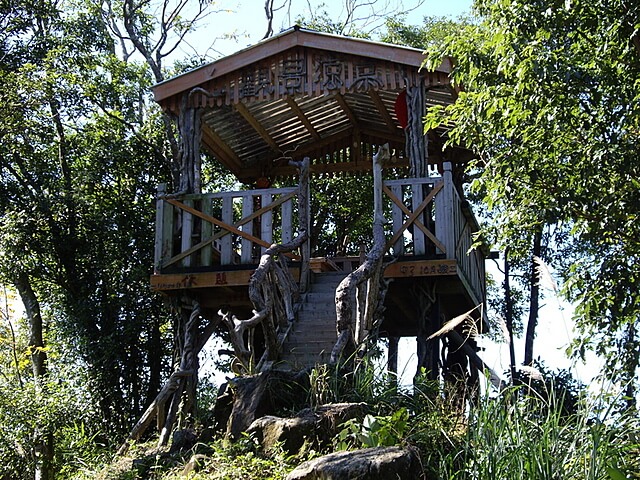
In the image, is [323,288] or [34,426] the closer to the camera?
[323,288]

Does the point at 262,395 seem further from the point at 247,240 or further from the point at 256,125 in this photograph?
the point at 256,125

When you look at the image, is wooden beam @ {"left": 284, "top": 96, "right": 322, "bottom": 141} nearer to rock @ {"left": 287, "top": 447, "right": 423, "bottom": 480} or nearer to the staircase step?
the staircase step

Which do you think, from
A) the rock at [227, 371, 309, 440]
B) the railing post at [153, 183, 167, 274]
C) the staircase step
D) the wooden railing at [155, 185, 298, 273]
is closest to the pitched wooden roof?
the railing post at [153, 183, 167, 274]

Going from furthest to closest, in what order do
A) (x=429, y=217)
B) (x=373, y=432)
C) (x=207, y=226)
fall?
(x=207, y=226) < (x=429, y=217) < (x=373, y=432)

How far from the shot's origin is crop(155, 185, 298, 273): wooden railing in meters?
10.6

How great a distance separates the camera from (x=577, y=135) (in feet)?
26.3

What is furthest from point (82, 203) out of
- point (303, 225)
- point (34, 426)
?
point (303, 225)

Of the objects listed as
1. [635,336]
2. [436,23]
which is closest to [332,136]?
[436,23]

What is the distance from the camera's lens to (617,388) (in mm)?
4867

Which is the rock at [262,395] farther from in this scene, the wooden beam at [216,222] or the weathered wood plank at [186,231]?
the weathered wood plank at [186,231]

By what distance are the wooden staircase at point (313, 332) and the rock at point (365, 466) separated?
104 inches

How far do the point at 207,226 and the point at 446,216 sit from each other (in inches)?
110

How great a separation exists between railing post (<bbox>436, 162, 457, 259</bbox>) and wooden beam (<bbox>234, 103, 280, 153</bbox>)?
2807mm

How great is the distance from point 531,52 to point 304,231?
3.75 meters
